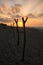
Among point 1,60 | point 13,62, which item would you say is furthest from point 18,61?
point 1,60

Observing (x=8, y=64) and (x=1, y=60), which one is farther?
(x=1, y=60)

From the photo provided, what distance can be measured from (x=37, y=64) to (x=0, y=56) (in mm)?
4231

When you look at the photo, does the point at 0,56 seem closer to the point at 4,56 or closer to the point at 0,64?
the point at 4,56

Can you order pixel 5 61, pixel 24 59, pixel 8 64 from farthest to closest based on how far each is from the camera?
1. pixel 24 59
2. pixel 5 61
3. pixel 8 64

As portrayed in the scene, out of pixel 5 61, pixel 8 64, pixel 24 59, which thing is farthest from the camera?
pixel 24 59

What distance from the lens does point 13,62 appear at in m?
14.5

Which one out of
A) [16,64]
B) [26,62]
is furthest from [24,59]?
[16,64]

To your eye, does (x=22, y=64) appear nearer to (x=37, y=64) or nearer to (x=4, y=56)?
(x=37, y=64)

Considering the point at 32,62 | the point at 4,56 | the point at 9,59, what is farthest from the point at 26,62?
the point at 4,56

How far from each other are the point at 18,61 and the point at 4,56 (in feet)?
7.21

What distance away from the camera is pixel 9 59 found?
50.5 feet

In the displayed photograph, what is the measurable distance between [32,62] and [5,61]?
253cm

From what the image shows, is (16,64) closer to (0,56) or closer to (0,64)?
(0,64)

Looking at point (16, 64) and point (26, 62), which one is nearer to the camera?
point (16, 64)
